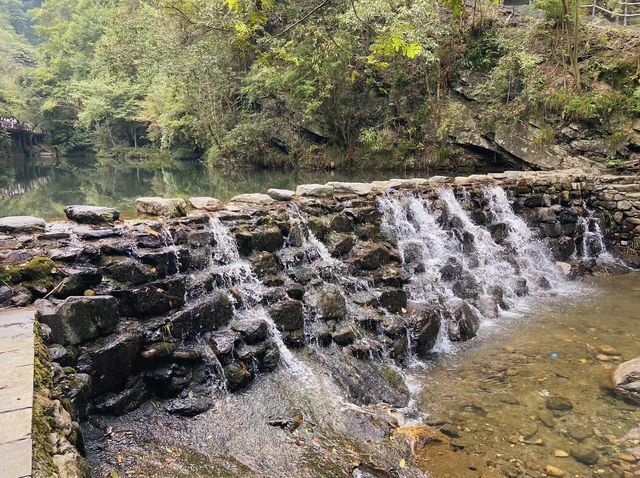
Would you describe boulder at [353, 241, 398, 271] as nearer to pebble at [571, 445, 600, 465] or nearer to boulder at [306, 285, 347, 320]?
boulder at [306, 285, 347, 320]

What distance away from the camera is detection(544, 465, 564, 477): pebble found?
11.1 ft

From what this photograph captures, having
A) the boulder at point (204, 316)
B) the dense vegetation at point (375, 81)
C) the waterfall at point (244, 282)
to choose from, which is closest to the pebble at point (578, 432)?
the waterfall at point (244, 282)

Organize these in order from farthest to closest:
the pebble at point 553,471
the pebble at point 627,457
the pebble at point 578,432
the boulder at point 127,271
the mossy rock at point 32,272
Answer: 1. the boulder at point 127,271
2. the mossy rock at point 32,272
3. the pebble at point 578,432
4. the pebble at point 627,457
5. the pebble at point 553,471

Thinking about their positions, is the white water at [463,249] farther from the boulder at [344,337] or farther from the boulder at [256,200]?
the boulder at [256,200]

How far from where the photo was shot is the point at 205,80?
20.2 meters

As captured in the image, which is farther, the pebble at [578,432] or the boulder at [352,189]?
the boulder at [352,189]

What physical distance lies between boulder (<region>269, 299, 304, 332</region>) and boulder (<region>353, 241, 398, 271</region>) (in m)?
1.52

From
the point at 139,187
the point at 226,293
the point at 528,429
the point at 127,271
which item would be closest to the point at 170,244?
the point at 127,271

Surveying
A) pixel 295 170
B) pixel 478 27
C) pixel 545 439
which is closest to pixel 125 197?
pixel 295 170

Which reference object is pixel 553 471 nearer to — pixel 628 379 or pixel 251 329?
pixel 628 379

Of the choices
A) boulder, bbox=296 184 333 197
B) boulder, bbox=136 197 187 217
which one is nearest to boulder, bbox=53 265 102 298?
boulder, bbox=136 197 187 217

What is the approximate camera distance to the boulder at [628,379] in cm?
441

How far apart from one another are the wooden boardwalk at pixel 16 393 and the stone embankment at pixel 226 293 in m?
0.33

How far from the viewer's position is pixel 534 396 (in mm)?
4438
